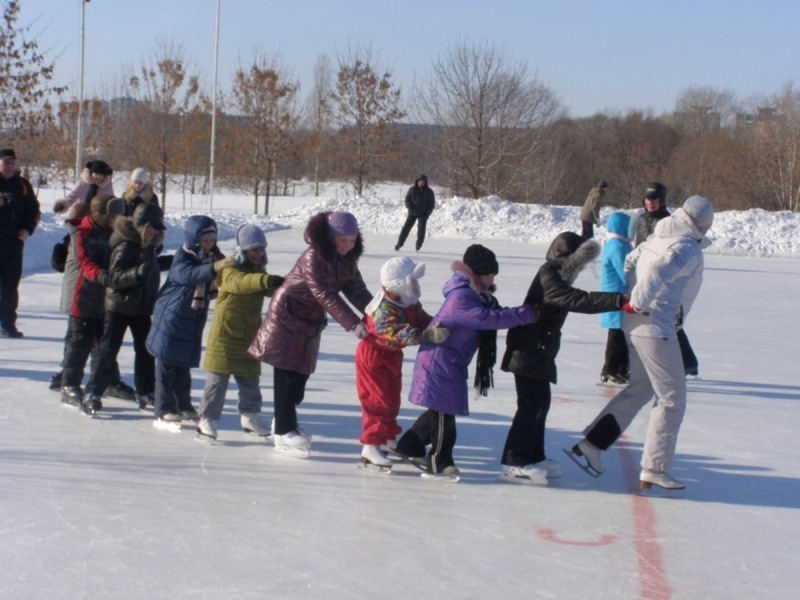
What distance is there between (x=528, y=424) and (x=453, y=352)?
56 centimetres

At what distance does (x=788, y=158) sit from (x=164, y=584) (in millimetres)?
46486

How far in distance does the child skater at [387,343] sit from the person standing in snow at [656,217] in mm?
3054

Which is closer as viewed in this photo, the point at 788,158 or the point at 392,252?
the point at 392,252

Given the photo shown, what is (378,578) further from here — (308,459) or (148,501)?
(308,459)

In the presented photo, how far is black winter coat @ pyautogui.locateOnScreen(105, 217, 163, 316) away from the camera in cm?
592

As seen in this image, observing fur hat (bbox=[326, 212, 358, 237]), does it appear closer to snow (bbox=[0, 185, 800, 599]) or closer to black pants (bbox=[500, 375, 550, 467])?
black pants (bbox=[500, 375, 550, 467])

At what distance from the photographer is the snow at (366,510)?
3.87m

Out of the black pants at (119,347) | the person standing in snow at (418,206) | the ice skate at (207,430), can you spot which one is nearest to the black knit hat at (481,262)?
the ice skate at (207,430)

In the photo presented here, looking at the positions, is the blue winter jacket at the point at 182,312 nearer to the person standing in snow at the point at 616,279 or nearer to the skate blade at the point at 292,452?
the skate blade at the point at 292,452

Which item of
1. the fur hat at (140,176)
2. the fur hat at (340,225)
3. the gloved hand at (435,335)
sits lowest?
the gloved hand at (435,335)

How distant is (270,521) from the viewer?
4.50 meters

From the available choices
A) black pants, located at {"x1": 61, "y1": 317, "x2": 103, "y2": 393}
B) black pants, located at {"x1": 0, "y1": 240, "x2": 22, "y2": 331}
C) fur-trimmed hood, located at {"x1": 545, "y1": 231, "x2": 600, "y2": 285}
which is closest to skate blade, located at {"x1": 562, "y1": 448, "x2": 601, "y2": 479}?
fur-trimmed hood, located at {"x1": 545, "y1": 231, "x2": 600, "y2": 285}

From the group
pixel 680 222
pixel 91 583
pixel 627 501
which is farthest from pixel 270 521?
pixel 680 222

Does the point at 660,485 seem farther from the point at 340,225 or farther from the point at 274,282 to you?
the point at 274,282
